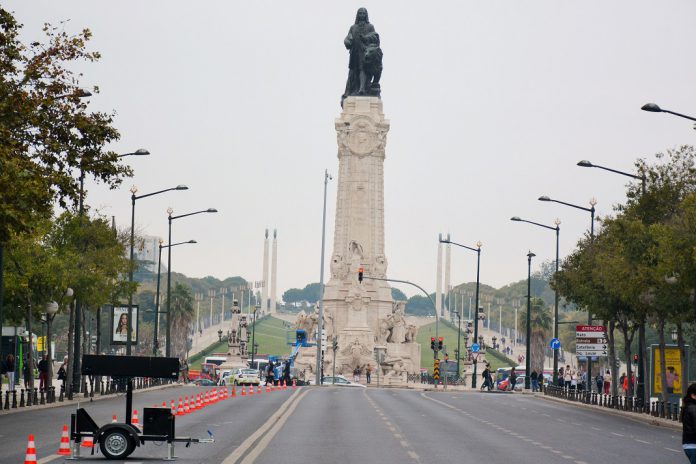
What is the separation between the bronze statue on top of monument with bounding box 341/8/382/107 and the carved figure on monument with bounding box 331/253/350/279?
51.8ft

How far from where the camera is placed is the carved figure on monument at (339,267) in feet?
403

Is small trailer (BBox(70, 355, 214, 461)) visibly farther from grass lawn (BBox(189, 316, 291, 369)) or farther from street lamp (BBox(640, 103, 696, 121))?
grass lawn (BBox(189, 316, 291, 369))

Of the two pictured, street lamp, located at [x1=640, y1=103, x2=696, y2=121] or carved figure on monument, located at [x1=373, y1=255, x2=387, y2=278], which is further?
carved figure on monument, located at [x1=373, y1=255, x2=387, y2=278]

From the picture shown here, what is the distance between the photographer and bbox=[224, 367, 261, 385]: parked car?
87.9 meters

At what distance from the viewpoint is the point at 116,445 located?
23969mm

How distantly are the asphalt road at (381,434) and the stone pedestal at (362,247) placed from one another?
67.5m

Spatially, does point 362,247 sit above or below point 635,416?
above

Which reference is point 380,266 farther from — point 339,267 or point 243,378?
point 243,378

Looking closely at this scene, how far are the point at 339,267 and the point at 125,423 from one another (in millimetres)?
99547

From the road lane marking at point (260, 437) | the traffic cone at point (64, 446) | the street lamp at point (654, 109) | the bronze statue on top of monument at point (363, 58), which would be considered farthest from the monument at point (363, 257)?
the traffic cone at point (64, 446)

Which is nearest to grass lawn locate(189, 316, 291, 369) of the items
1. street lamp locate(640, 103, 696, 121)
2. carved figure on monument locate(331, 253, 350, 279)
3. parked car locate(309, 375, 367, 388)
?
carved figure on monument locate(331, 253, 350, 279)

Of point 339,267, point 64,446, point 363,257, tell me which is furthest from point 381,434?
point 339,267

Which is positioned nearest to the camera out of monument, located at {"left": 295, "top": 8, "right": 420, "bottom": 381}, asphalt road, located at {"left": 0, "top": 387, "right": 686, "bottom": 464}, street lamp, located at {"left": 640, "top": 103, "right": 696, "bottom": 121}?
asphalt road, located at {"left": 0, "top": 387, "right": 686, "bottom": 464}

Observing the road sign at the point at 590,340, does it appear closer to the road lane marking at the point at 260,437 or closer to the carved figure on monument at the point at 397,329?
the road lane marking at the point at 260,437
